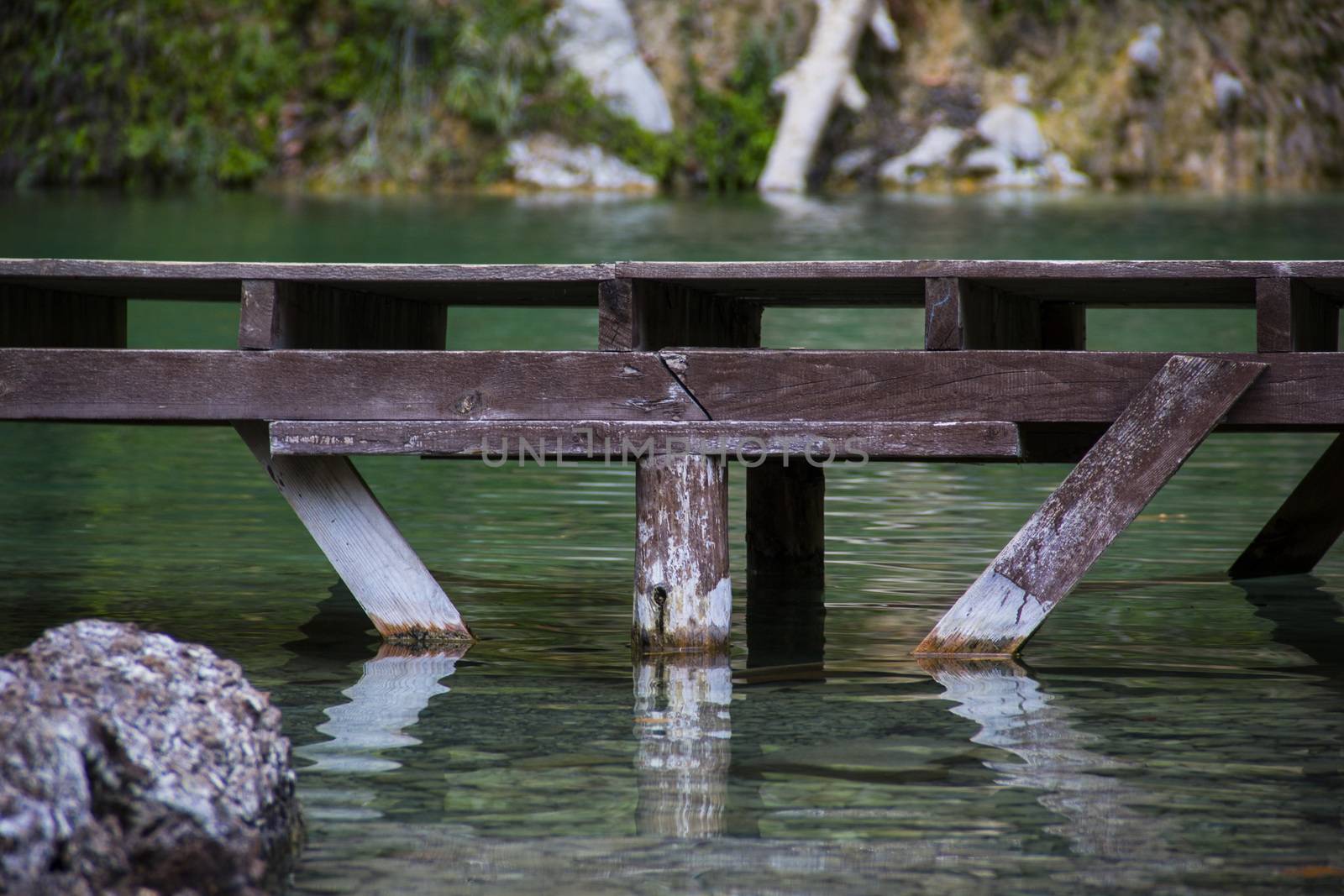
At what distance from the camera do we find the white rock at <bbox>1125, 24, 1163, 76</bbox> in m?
34.6

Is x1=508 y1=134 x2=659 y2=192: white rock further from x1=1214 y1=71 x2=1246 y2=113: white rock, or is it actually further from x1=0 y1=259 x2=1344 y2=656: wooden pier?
x1=0 y1=259 x2=1344 y2=656: wooden pier

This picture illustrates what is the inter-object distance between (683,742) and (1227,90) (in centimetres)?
3216

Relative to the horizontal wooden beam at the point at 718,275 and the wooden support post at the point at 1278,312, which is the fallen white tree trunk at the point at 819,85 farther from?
the wooden support post at the point at 1278,312

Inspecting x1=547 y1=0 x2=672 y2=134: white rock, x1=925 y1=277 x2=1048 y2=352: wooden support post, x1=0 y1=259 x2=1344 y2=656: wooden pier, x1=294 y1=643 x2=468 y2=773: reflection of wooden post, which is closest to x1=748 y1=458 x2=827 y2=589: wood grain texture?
x1=925 y1=277 x2=1048 y2=352: wooden support post

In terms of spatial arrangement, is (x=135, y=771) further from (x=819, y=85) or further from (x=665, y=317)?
(x=819, y=85)

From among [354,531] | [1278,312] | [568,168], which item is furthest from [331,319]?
[568,168]

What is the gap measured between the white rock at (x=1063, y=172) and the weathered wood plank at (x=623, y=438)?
31321 mm

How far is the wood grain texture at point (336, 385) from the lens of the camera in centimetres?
522

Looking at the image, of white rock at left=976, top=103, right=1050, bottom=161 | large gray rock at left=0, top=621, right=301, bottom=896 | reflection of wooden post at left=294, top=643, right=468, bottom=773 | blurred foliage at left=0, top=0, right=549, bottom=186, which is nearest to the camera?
large gray rock at left=0, top=621, right=301, bottom=896

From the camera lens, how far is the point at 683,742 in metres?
4.73

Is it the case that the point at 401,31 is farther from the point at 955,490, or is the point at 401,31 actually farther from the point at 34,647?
the point at 34,647

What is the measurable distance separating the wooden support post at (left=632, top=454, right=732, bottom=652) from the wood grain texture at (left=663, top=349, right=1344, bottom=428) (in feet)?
0.70

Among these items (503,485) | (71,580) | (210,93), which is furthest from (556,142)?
(71,580)

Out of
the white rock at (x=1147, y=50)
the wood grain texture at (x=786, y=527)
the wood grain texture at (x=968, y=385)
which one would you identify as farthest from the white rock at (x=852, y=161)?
the wood grain texture at (x=968, y=385)
